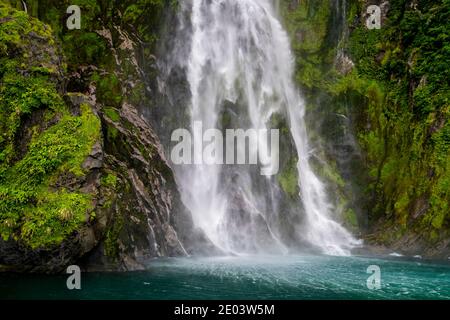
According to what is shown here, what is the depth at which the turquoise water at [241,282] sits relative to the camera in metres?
12.6

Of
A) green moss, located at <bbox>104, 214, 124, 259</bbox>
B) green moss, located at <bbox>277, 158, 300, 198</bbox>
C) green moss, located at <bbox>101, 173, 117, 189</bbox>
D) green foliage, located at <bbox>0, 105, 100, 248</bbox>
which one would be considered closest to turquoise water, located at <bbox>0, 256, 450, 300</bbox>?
green moss, located at <bbox>104, 214, 124, 259</bbox>

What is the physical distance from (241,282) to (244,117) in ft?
41.6

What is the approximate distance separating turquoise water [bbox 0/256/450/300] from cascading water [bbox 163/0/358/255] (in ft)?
13.4

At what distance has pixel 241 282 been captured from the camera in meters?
14.6

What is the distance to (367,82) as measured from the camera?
93.5ft

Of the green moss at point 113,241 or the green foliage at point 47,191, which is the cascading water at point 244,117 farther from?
the green foliage at point 47,191

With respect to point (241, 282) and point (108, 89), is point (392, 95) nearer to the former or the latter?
point (108, 89)

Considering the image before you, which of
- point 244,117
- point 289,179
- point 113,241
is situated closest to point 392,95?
point 289,179

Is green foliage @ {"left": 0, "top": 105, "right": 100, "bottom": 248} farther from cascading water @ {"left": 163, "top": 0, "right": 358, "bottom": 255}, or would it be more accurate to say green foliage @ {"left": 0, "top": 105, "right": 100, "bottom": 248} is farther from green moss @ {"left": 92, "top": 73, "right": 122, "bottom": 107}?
cascading water @ {"left": 163, "top": 0, "right": 358, "bottom": 255}

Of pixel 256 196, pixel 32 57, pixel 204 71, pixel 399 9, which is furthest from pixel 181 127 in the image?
pixel 399 9

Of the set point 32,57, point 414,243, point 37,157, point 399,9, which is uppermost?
point 399,9

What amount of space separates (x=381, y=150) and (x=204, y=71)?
10937 mm

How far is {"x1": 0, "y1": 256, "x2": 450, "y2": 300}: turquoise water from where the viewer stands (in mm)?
12609

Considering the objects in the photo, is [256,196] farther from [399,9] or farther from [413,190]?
[399,9]
